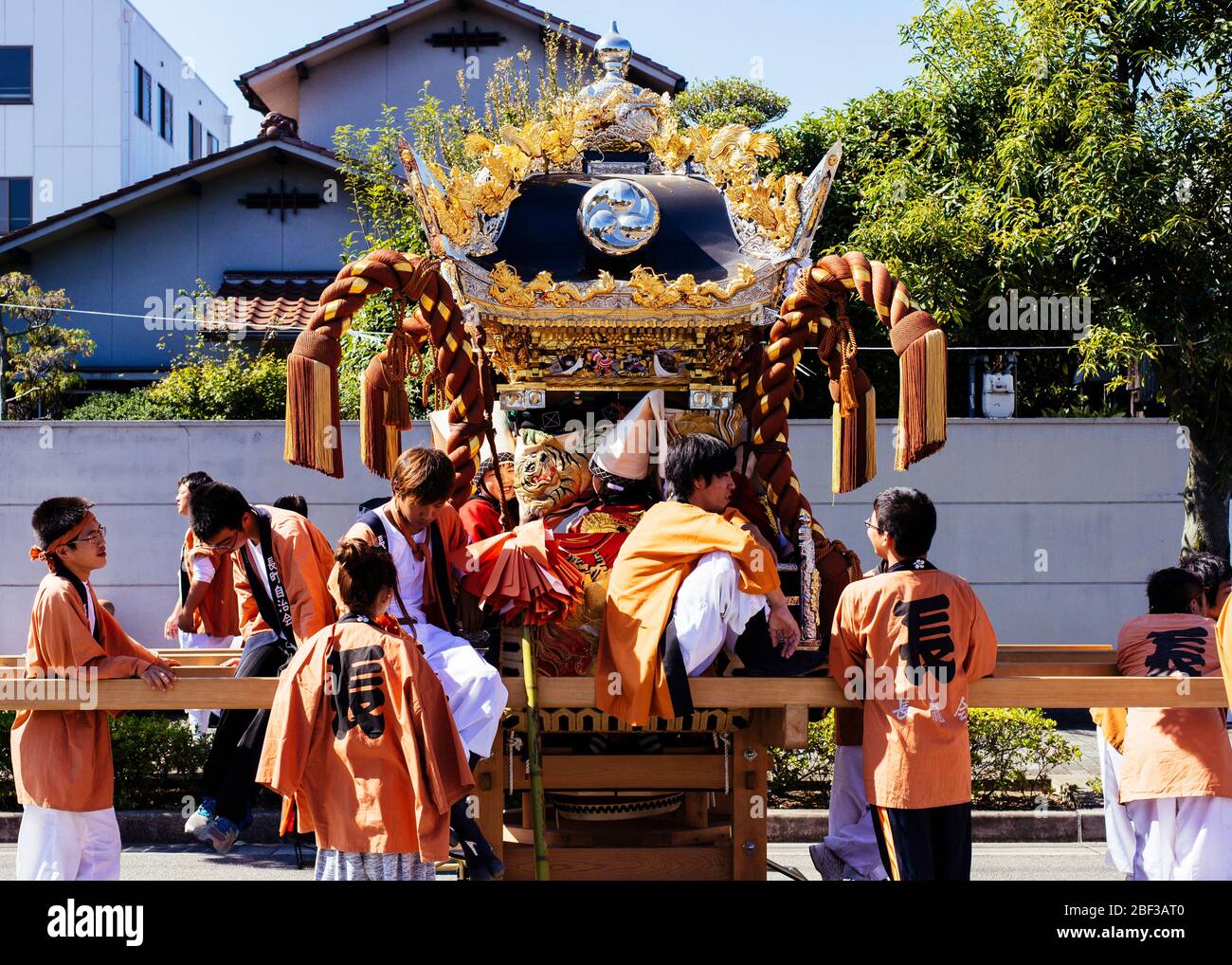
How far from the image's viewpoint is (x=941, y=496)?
39.6 feet

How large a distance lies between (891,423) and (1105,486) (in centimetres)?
210

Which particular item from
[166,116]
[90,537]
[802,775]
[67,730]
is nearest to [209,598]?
[90,537]

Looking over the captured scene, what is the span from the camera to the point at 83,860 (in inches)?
186

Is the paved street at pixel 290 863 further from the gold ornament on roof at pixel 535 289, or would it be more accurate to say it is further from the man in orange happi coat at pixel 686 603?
the gold ornament on roof at pixel 535 289

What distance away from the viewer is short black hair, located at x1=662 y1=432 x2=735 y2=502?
465 cm

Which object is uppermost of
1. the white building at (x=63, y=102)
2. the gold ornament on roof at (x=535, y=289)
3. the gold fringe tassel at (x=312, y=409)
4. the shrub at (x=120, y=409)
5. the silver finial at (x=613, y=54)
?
the white building at (x=63, y=102)

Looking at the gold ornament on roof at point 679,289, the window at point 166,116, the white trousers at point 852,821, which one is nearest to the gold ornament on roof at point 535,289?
the gold ornament on roof at point 679,289

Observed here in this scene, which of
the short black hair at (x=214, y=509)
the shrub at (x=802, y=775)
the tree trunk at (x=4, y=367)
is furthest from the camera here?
the tree trunk at (x=4, y=367)

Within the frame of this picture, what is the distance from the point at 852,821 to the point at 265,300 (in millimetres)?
13597

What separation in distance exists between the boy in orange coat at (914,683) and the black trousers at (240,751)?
2.09 m

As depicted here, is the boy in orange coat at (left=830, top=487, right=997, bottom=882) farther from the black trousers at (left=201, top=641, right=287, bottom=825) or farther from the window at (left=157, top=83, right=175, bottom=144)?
the window at (left=157, top=83, right=175, bottom=144)

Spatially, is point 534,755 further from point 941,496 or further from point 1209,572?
point 941,496

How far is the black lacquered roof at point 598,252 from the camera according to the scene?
559 cm
